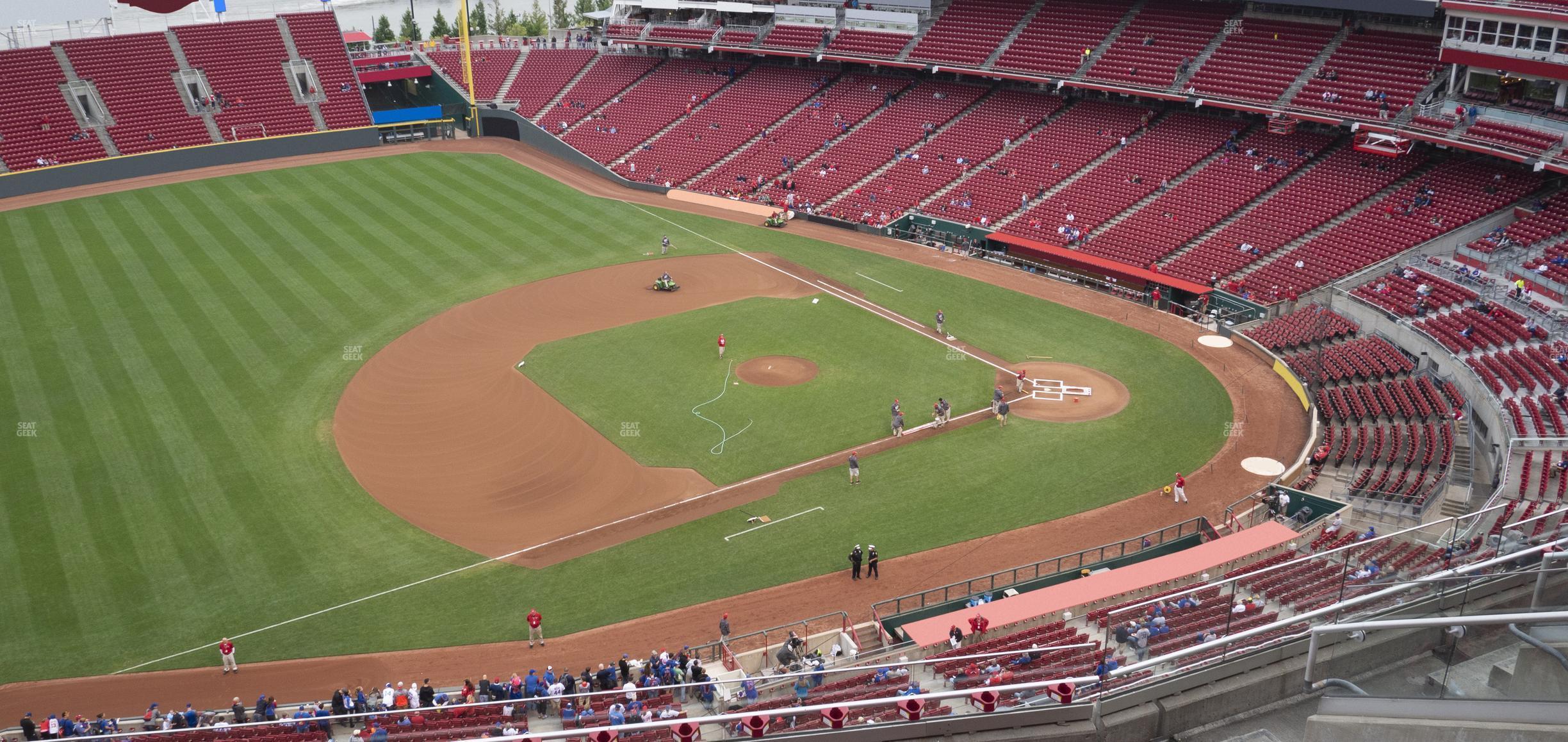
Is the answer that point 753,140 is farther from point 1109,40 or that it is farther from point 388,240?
point 388,240

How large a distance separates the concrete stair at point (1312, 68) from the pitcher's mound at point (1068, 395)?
19.7 m

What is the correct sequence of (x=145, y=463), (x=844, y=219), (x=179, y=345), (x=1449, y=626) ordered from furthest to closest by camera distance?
1. (x=844, y=219)
2. (x=179, y=345)
3. (x=145, y=463)
4. (x=1449, y=626)

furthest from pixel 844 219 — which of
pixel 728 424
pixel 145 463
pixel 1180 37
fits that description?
pixel 145 463

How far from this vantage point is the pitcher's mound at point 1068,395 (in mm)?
41062

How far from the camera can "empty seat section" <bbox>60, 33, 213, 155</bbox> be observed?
7138 centimetres

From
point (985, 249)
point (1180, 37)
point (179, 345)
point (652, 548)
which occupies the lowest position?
Result: point (652, 548)

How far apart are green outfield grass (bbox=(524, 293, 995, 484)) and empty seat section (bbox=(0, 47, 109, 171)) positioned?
135 feet

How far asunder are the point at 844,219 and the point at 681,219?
9.37 meters

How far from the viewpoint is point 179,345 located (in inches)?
1815

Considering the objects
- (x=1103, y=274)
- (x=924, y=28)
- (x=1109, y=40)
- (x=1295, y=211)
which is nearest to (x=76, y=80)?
(x=924, y=28)

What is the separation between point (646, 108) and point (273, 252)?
30831mm

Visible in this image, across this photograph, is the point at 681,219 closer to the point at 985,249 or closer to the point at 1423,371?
the point at 985,249

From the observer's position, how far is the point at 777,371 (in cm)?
4484

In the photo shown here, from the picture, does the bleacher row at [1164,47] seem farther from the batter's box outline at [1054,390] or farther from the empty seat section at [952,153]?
the batter's box outline at [1054,390]
